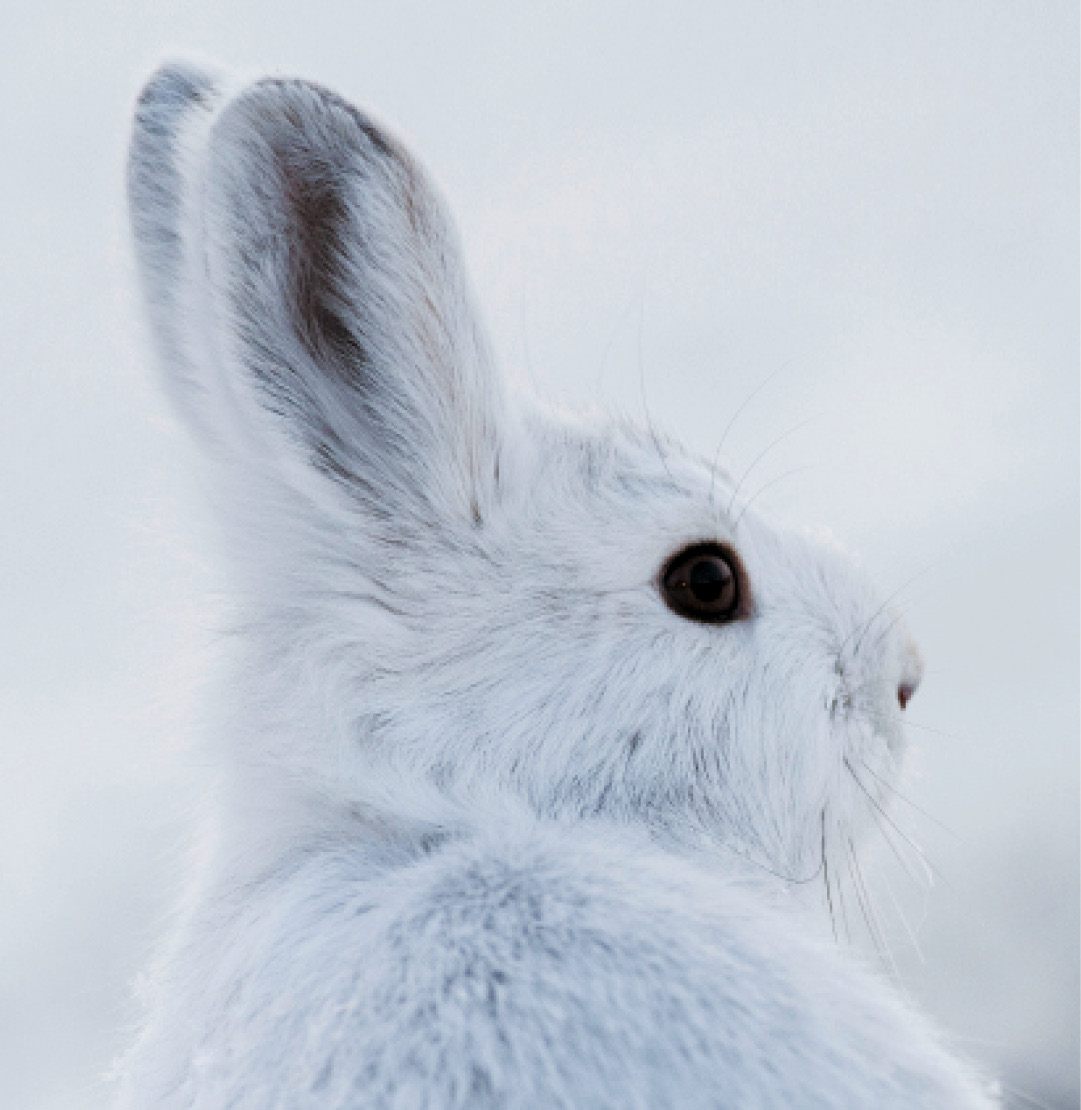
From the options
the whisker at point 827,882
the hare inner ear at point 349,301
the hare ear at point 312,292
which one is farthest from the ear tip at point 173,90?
the whisker at point 827,882

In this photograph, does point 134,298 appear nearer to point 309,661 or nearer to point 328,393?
point 328,393

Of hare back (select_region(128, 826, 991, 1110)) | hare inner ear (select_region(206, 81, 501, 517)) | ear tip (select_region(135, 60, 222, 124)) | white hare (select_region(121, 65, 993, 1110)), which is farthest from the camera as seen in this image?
ear tip (select_region(135, 60, 222, 124))

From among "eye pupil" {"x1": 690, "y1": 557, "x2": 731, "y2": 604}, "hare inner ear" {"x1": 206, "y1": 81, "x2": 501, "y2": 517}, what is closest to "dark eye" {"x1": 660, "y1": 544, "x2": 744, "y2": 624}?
"eye pupil" {"x1": 690, "y1": 557, "x2": 731, "y2": 604}

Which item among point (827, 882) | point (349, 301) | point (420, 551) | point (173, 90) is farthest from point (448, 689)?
point (173, 90)

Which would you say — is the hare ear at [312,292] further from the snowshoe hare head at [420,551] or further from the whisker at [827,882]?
the whisker at [827,882]

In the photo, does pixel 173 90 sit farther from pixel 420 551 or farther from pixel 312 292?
pixel 420 551

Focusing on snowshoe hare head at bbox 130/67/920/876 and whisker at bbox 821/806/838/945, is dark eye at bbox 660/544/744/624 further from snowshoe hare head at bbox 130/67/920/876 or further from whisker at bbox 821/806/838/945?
whisker at bbox 821/806/838/945

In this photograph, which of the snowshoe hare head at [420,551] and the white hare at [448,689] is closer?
the white hare at [448,689]
